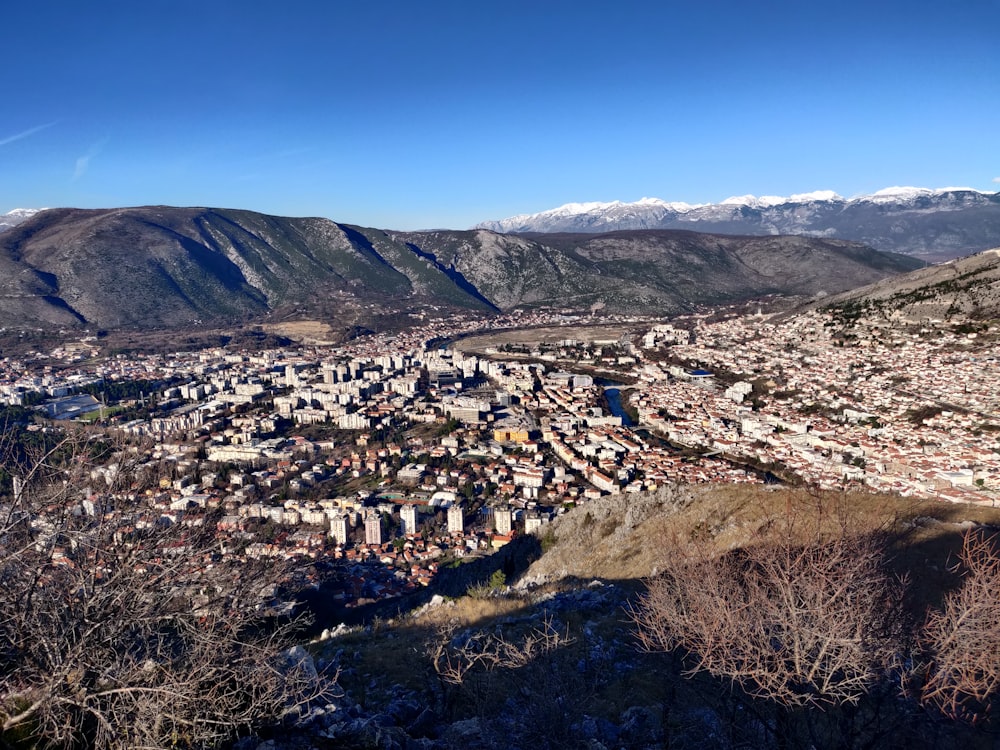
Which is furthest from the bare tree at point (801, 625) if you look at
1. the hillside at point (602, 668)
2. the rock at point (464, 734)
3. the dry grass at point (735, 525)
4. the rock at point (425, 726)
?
the rock at point (425, 726)

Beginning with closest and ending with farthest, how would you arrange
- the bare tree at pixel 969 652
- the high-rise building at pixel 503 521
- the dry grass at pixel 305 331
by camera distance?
the bare tree at pixel 969 652
the high-rise building at pixel 503 521
the dry grass at pixel 305 331

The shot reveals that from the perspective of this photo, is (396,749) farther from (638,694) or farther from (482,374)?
(482,374)

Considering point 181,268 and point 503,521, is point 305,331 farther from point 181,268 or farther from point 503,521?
point 503,521

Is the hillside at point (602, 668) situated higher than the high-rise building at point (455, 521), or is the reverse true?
the hillside at point (602, 668)

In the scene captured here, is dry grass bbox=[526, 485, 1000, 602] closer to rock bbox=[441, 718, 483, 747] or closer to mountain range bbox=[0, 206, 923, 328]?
rock bbox=[441, 718, 483, 747]

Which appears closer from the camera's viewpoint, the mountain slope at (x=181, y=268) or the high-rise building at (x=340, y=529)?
the high-rise building at (x=340, y=529)

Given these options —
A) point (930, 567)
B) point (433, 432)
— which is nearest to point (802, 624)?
point (930, 567)

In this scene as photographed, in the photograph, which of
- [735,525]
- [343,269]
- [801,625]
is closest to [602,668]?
[801,625]

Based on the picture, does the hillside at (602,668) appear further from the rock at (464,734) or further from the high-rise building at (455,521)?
the high-rise building at (455,521)
